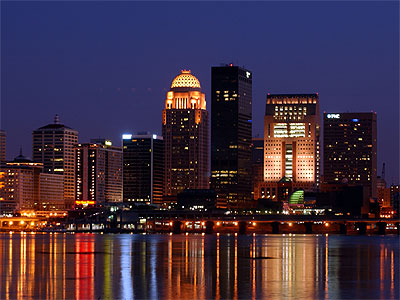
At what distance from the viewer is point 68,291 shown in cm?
8725

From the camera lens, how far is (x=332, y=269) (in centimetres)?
11762

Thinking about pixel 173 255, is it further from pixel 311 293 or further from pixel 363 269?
pixel 311 293

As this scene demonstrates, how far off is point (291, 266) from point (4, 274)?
36571 mm

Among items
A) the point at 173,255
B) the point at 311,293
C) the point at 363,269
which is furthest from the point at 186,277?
the point at 173,255

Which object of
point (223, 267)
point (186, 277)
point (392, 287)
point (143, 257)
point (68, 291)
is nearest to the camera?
point (68, 291)

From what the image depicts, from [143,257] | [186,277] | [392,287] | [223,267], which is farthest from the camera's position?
[143,257]

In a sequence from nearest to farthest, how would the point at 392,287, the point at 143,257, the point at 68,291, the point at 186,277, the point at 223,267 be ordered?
the point at 68,291 → the point at 392,287 → the point at 186,277 → the point at 223,267 → the point at 143,257

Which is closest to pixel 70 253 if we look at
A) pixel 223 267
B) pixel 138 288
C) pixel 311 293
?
pixel 223 267

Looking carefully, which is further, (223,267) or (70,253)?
(70,253)

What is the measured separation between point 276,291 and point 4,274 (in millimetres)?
33498

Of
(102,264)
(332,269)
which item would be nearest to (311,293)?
(332,269)

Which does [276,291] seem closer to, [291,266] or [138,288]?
[138,288]

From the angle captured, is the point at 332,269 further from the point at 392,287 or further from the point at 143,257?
the point at 143,257

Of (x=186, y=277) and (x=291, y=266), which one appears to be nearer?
(x=186, y=277)
